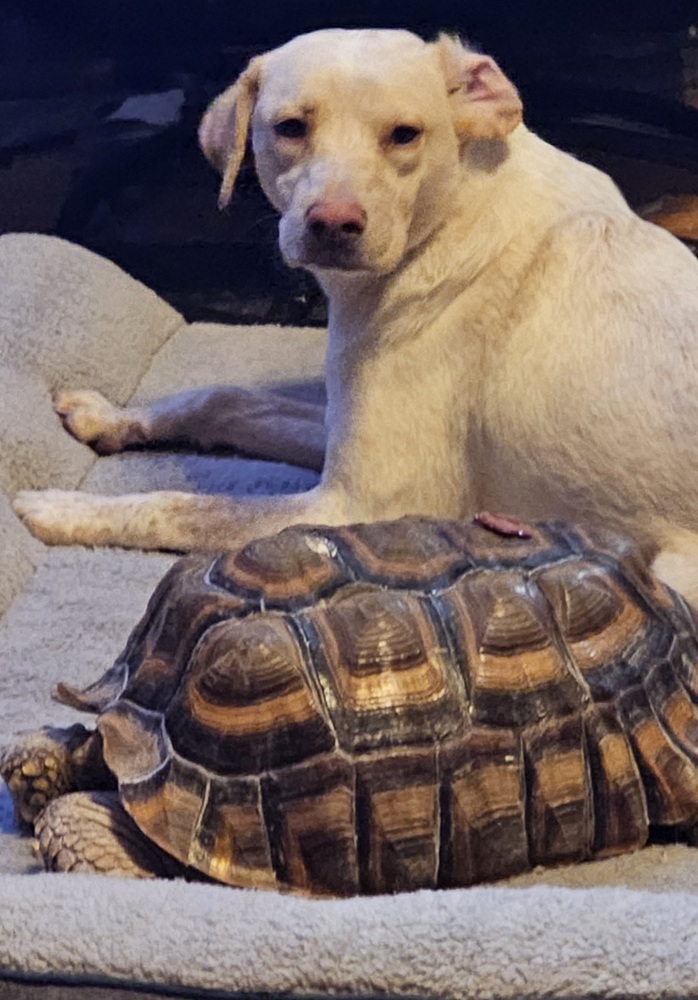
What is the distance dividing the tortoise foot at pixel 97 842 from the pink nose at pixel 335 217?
850 millimetres

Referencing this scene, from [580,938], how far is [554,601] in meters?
0.42

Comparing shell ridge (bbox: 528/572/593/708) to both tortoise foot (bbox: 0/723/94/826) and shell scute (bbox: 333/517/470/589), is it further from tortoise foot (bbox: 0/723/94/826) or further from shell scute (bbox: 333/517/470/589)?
tortoise foot (bbox: 0/723/94/826)

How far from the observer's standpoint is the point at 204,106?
135 inches

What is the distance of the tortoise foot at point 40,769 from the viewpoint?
4.97 feet

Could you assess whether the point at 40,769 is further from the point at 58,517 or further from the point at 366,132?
the point at 366,132

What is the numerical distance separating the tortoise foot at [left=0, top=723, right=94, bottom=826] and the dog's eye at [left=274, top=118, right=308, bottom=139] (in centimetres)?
→ 96

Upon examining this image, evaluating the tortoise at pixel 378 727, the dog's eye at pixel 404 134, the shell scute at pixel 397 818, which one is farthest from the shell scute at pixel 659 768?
the dog's eye at pixel 404 134

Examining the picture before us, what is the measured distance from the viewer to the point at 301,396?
2.89 m

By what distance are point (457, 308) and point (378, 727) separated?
0.91 m

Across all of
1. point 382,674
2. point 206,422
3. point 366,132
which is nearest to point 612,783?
point 382,674

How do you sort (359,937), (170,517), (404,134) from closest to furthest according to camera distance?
(359,937) → (404,134) → (170,517)

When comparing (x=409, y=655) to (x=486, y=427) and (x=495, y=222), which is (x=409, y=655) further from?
(x=495, y=222)

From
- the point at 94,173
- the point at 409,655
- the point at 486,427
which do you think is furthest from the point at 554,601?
the point at 94,173

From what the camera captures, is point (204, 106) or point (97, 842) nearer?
point (97, 842)
